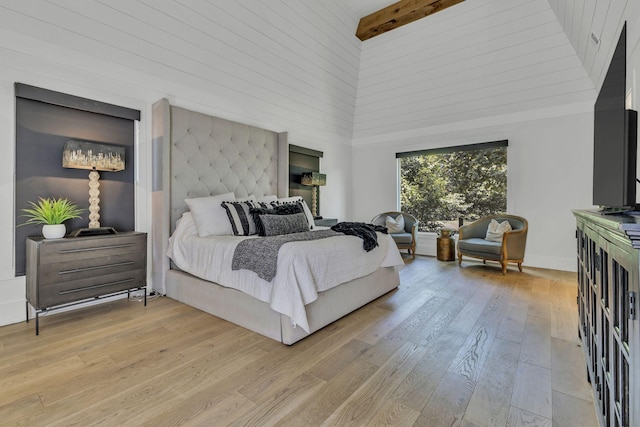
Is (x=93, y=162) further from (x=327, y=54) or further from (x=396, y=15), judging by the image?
(x=396, y=15)

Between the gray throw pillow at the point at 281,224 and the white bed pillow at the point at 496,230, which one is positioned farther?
the white bed pillow at the point at 496,230

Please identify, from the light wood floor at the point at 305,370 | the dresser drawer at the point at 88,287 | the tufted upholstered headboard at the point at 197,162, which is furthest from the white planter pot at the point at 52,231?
the tufted upholstered headboard at the point at 197,162

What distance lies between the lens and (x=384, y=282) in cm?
309

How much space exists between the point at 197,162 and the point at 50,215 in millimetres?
1444

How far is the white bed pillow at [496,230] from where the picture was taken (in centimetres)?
420

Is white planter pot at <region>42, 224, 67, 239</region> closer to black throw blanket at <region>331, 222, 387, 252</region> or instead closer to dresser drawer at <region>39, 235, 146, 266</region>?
dresser drawer at <region>39, 235, 146, 266</region>

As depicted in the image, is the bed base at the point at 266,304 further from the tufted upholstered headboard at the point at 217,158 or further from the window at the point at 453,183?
the window at the point at 453,183

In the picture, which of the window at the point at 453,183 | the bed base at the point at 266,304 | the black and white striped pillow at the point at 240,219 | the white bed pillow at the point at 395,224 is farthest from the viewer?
the white bed pillow at the point at 395,224

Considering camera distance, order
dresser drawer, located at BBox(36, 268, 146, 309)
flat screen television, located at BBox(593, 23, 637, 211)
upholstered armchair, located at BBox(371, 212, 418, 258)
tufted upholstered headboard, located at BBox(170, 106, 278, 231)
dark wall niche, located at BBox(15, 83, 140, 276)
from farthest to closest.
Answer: upholstered armchair, located at BBox(371, 212, 418, 258) → tufted upholstered headboard, located at BBox(170, 106, 278, 231) → dark wall niche, located at BBox(15, 83, 140, 276) → dresser drawer, located at BBox(36, 268, 146, 309) → flat screen television, located at BBox(593, 23, 637, 211)

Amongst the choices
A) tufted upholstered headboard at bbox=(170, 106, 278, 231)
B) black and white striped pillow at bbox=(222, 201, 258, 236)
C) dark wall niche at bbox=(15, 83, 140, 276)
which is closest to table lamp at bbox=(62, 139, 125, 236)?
dark wall niche at bbox=(15, 83, 140, 276)

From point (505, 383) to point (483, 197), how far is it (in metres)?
3.93

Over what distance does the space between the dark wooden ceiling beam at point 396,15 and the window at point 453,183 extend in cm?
215

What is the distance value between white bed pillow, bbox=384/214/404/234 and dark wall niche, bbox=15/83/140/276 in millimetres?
3864

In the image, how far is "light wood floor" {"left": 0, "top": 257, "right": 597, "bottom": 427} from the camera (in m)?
1.37
